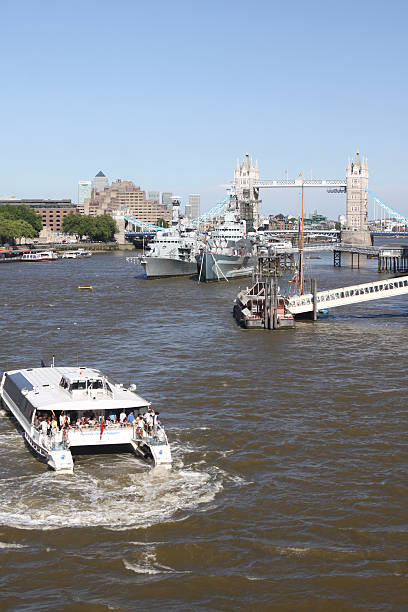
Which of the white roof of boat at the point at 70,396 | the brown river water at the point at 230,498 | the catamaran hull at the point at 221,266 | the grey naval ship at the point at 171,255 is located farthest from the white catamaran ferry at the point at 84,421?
the grey naval ship at the point at 171,255

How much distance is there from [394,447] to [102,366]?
1951 centimetres

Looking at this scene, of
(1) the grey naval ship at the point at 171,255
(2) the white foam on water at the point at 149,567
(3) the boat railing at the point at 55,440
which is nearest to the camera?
(2) the white foam on water at the point at 149,567

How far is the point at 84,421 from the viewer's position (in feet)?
89.8

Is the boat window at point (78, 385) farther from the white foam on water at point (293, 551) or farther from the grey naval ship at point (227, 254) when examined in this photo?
the grey naval ship at point (227, 254)

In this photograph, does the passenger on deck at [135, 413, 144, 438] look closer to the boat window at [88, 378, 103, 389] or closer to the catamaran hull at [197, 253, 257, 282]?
the boat window at [88, 378, 103, 389]

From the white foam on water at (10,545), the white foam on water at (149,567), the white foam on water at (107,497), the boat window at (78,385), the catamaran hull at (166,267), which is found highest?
the catamaran hull at (166,267)

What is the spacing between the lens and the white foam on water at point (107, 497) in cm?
2212

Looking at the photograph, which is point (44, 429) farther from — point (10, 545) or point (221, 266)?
point (221, 266)

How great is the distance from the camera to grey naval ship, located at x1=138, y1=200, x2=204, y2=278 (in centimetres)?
11400

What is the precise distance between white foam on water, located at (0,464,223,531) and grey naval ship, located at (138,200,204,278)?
8784 cm

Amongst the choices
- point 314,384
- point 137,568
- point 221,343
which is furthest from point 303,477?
point 221,343

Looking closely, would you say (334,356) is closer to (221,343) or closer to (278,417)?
(221,343)

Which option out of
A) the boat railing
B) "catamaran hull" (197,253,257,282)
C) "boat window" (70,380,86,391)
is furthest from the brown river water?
"catamaran hull" (197,253,257,282)

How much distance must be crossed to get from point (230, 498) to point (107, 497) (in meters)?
3.83
